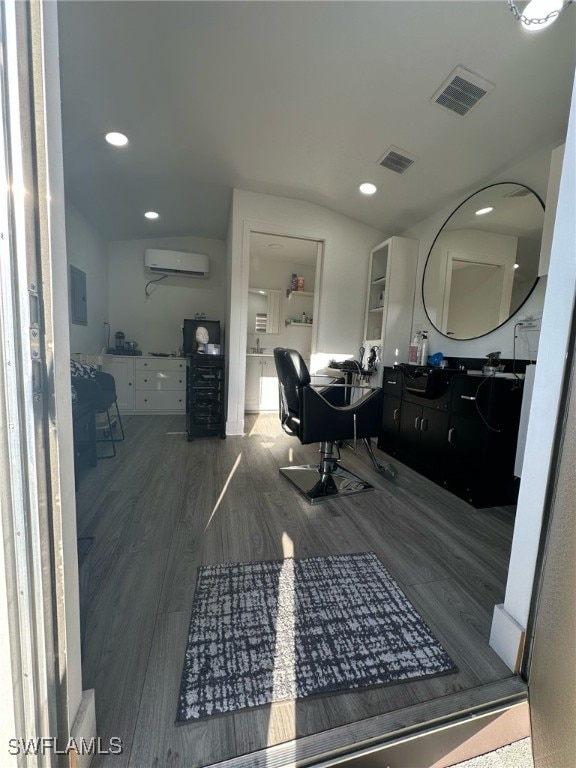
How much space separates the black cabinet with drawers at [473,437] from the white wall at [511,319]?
555 mm

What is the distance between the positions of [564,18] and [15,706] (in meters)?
3.02

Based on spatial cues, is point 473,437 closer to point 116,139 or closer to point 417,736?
point 417,736

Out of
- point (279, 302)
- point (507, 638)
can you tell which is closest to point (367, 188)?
point (279, 302)

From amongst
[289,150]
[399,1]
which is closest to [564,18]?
[399,1]

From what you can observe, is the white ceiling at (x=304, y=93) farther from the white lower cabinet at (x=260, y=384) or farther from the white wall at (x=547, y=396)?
the white lower cabinet at (x=260, y=384)

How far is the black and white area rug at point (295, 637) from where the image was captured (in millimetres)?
843

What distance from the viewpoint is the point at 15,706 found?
1.67 feet

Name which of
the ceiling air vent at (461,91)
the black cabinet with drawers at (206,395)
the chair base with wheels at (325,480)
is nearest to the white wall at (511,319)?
the ceiling air vent at (461,91)

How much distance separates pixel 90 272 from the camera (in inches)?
146

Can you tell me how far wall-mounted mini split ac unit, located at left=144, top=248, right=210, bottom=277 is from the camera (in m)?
4.25

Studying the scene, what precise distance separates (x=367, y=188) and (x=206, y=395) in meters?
2.70

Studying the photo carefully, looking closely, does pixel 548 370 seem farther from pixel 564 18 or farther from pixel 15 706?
pixel 564 18

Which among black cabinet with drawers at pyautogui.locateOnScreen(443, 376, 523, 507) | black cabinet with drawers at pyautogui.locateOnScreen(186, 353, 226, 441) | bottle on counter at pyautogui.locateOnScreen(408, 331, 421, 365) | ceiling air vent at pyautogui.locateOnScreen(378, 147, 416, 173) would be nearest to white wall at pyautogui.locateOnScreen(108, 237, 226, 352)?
black cabinet with drawers at pyautogui.locateOnScreen(186, 353, 226, 441)

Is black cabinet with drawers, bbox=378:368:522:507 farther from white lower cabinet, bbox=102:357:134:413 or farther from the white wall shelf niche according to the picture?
white lower cabinet, bbox=102:357:134:413
